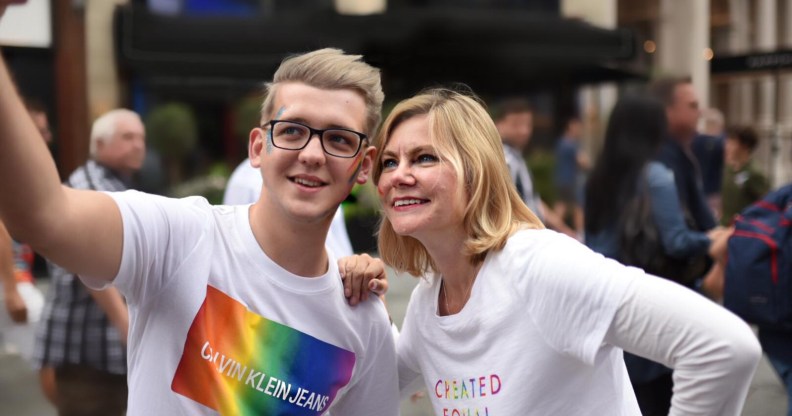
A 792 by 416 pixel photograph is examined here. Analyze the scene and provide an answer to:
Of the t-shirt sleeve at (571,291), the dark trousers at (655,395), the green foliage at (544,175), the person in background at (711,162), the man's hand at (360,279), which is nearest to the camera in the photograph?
the t-shirt sleeve at (571,291)

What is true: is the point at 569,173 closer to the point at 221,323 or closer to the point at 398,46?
the point at 398,46

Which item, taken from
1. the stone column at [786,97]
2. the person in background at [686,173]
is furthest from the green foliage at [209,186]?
the stone column at [786,97]

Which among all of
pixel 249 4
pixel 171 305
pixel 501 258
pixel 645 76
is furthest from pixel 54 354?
pixel 645 76

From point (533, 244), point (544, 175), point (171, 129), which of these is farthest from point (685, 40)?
point (533, 244)

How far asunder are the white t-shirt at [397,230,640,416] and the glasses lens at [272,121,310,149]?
1.72 ft

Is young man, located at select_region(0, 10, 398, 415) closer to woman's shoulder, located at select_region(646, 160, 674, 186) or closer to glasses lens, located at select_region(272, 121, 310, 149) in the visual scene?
glasses lens, located at select_region(272, 121, 310, 149)

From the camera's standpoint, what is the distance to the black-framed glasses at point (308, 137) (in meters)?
2.11

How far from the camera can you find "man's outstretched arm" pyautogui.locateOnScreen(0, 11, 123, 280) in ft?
4.09

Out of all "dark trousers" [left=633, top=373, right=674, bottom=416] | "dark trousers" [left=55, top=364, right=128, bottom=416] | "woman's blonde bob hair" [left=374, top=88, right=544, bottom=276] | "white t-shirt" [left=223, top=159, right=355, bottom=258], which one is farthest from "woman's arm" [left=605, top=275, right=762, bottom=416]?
"dark trousers" [left=55, top=364, right=128, bottom=416]

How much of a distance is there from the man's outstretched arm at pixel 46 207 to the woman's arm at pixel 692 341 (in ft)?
3.28

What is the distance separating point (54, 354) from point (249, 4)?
8656mm

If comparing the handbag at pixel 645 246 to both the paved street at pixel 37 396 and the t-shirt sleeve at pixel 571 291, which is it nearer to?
the paved street at pixel 37 396

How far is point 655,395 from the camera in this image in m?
3.76

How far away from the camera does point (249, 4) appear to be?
1198 cm
